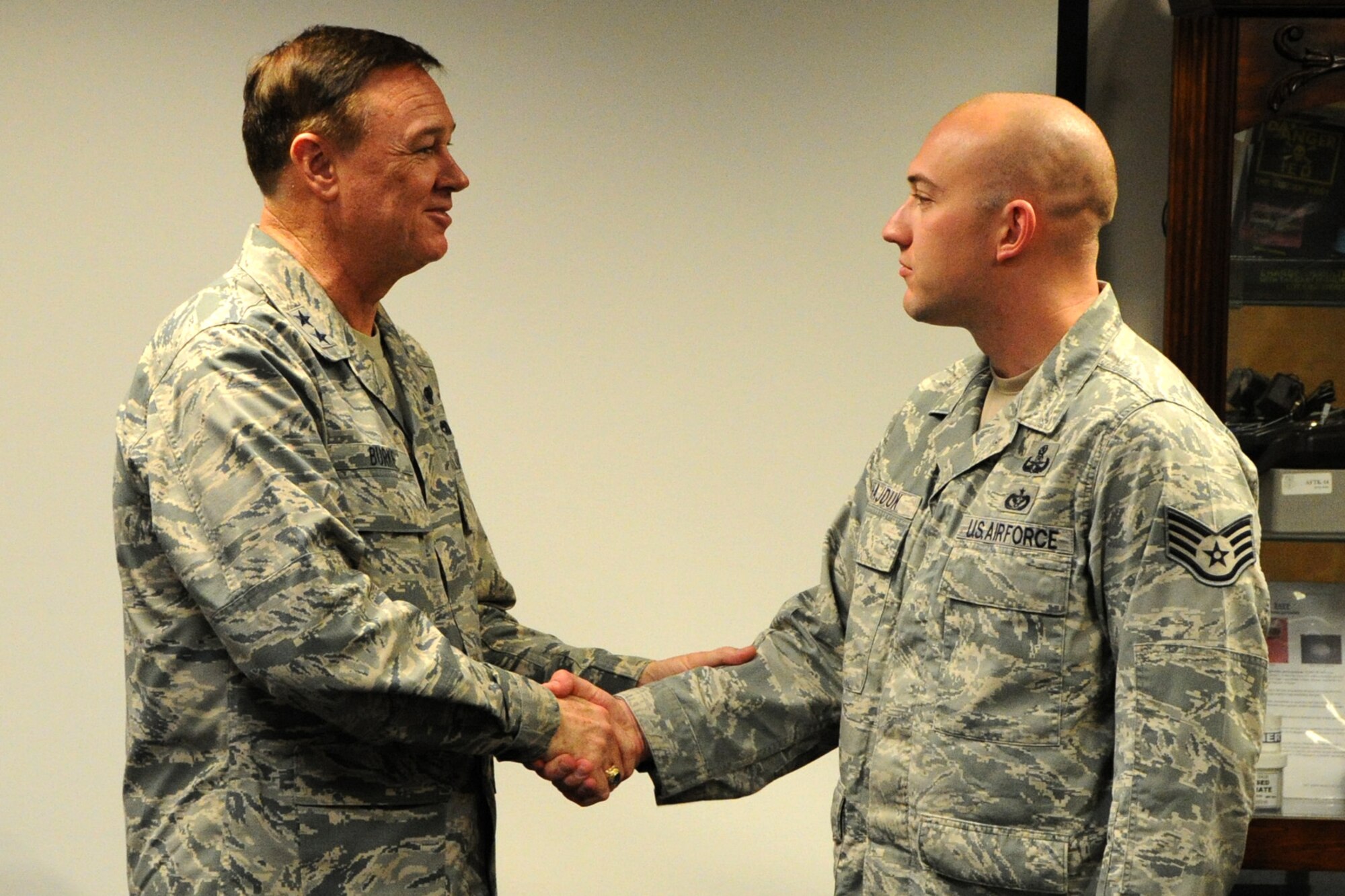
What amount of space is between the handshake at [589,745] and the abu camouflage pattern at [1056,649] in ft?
1.25

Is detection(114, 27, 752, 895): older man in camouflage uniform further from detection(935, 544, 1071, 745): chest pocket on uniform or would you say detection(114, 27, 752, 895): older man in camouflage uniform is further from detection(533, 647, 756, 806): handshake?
detection(935, 544, 1071, 745): chest pocket on uniform

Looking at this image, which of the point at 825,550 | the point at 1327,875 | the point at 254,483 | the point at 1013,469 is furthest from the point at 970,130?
the point at 1327,875

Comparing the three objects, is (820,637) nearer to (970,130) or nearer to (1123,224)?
(970,130)

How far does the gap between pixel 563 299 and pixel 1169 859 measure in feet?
6.06

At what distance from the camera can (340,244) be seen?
2002mm

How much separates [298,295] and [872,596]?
2.93 ft

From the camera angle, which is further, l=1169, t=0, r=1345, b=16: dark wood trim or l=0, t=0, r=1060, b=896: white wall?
l=0, t=0, r=1060, b=896: white wall

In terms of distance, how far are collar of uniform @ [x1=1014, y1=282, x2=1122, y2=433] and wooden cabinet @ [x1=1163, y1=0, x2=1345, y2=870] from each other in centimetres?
72

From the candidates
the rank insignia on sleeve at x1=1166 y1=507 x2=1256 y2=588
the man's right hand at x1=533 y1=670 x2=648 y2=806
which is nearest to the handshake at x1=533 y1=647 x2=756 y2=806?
the man's right hand at x1=533 y1=670 x2=648 y2=806

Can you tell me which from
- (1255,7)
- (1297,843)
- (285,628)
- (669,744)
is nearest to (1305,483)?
→ (1297,843)

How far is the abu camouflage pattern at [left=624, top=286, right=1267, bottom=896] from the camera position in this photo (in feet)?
5.13

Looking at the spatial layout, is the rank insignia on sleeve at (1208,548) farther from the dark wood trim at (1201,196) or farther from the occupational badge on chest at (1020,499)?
the dark wood trim at (1201,196)

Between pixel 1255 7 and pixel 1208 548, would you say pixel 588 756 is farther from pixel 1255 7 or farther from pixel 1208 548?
pixel 1255 7

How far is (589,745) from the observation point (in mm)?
2104
